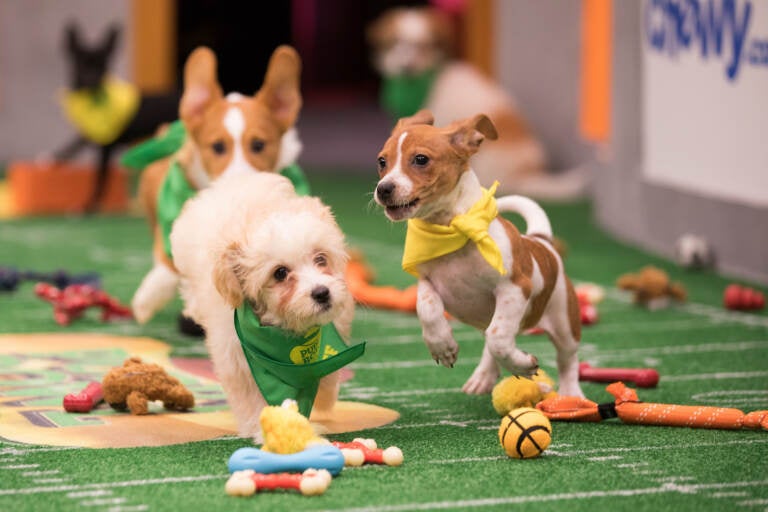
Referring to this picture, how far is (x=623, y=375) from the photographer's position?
5.41 metres

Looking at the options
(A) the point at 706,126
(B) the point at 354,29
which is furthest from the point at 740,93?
(B) the point at 354,29

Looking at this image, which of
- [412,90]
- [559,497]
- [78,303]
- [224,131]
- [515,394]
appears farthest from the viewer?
[412,90]

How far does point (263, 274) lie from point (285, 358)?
1.05 ft

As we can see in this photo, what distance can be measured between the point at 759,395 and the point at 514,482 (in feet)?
5.31

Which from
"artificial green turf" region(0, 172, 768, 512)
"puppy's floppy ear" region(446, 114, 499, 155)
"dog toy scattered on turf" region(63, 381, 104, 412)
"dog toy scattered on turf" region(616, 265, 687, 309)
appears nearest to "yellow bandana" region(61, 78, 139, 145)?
"artificial green turf" region(0, 172, 768, 512)

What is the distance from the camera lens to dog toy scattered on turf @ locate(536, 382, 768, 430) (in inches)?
180

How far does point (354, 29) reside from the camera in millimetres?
25359

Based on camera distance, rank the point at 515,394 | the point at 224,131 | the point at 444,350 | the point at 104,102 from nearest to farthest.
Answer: the point at 444,350, the point at 515,394, the point at 224,131, the point at 104,102

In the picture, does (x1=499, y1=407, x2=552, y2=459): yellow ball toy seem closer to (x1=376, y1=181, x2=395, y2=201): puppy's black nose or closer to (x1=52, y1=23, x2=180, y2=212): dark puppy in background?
(x1=376, y1=181, x2=395, y2=201): puppy's black nose

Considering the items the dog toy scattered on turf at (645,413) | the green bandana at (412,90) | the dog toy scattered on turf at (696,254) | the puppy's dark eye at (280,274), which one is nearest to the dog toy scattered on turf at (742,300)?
the dog toy scattered on turf at (696,254)

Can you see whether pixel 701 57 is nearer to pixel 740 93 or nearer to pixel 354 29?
pixel 740 93

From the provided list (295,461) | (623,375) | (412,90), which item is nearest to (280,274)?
(295,461)

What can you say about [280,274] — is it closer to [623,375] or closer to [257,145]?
[623,375]

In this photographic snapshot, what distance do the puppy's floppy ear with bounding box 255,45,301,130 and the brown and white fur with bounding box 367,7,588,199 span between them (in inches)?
256
